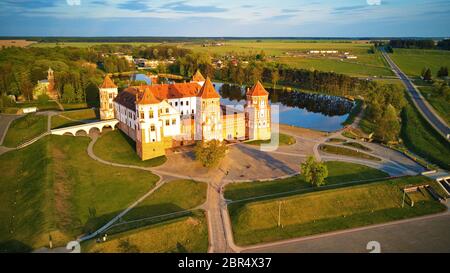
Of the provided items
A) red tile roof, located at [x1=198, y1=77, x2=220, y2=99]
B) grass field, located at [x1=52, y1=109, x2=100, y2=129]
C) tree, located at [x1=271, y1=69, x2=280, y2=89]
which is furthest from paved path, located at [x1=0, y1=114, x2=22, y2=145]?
tree, located at [x1=271, y1=69, x2=280, y2=89]

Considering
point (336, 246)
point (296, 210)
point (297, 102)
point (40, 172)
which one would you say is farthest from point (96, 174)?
point (297, 102)

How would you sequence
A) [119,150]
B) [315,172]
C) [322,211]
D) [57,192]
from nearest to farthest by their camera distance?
[322,211]
[57,192]
[315,172]
[119,150]

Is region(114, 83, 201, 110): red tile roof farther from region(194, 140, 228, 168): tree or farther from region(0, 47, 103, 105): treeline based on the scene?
region(0, 47, 103, 105): treeline

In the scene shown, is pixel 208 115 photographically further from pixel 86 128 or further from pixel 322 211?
pixel 322 211

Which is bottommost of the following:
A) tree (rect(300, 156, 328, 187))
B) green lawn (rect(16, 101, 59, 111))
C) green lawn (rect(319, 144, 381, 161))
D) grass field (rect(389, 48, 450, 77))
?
green lawn (rect(319, 144, 381, 161))

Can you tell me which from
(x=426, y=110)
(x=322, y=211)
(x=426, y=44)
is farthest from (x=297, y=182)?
(x=426, y=44)
